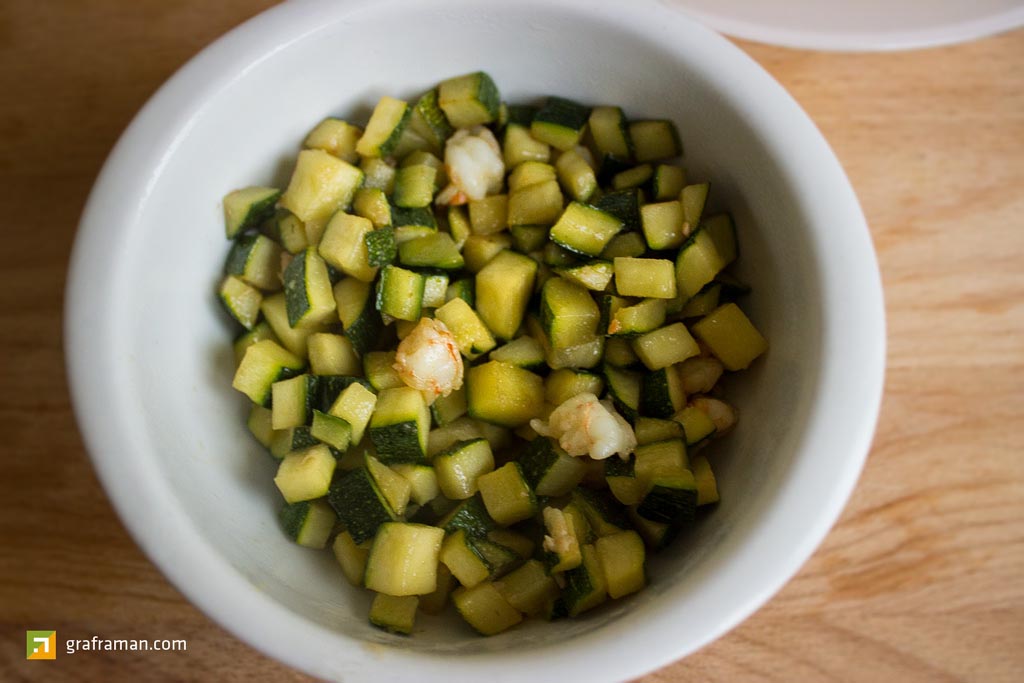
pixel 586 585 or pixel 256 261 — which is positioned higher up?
pixel 256 261

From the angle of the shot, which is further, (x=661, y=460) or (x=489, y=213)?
(x=489, y=213)

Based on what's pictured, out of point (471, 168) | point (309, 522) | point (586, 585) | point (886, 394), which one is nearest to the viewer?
point (586, 585)

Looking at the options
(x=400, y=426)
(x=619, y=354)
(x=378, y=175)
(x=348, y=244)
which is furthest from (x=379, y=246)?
(x=619, y=354)

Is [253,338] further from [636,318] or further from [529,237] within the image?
[636,318]

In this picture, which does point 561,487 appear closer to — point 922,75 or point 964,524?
point 964,524

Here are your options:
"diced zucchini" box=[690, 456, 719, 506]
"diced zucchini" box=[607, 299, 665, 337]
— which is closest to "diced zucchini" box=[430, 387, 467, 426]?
"diced zucchini" box=[607, 299, 665, 337]

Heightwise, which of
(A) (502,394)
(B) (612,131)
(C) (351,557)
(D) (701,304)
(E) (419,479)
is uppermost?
(B) (612,131)

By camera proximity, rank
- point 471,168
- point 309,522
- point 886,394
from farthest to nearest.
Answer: point 886,394
point 471,168
point 309,522

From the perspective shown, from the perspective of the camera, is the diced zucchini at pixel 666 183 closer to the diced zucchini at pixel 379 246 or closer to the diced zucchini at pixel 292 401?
the diced zucchini at pixel 379 246

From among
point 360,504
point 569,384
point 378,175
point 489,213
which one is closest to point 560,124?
point 489,213
